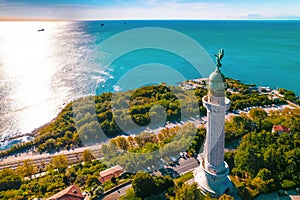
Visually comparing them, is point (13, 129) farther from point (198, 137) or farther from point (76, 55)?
point (76, 55)

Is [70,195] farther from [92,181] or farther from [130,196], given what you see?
[130,196]

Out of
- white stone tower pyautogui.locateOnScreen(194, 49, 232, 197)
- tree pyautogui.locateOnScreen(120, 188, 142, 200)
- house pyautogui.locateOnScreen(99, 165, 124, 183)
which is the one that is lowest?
house pyautogui.locateOnScreen(99, 165, 124, 183)

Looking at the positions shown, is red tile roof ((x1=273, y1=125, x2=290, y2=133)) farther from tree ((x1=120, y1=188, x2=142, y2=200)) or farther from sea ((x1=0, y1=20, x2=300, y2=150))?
sea ((x1=0, y1=20, x2=300, y2=150))

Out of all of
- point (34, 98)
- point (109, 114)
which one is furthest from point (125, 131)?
point (34, 98)

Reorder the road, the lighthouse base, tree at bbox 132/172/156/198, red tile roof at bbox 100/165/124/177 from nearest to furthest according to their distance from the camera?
1. the lighthouse base
2. tree at bbox 132/172/156/198
3. the road
4. red tile roof at bbox 100/165/124/177

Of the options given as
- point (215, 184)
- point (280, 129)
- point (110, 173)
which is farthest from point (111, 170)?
point (280, 129)

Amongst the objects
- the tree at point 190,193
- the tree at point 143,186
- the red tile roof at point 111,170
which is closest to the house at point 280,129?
the tree at point 190,193

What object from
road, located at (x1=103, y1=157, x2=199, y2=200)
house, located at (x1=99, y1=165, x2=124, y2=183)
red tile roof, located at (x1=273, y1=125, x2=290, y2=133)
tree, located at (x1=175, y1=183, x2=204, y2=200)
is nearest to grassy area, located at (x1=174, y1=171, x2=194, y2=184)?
road, located at (x1=103, y1=157, x2=199, y2=200)
